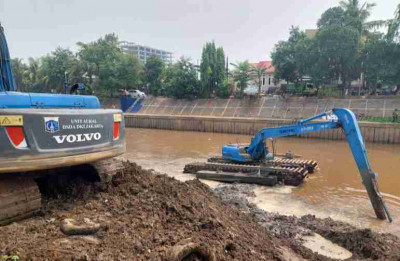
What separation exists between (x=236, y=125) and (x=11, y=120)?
2255cm

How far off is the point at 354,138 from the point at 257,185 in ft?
11.8

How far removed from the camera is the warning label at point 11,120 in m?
3.10

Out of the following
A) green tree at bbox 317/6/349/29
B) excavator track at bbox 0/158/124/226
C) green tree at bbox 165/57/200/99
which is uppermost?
green tree at bbox 317/6/349/29

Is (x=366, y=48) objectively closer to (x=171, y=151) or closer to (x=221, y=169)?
(x=171, y=151)

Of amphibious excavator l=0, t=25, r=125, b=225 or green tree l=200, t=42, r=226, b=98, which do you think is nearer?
amphibious excavator l=0, t=25, r=125, b=225

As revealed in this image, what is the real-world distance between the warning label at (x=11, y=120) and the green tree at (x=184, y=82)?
3115 centimetres

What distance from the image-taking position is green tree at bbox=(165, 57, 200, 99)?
1353 inches

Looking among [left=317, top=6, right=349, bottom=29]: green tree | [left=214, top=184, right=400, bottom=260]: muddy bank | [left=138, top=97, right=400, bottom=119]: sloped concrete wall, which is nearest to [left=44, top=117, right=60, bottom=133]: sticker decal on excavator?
[left=214, top=184, right=400, bottom=260]: muddy bank

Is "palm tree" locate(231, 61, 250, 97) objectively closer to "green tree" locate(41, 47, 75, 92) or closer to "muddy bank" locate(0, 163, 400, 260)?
"green tree" locate(41, 47, 75, 92)

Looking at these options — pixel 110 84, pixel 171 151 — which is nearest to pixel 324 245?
pixel 171 151

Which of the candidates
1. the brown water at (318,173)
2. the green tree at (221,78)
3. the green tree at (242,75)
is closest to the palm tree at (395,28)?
the brown water at (318,173)

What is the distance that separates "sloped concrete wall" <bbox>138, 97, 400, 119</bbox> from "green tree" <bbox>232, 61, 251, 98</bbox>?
305cm

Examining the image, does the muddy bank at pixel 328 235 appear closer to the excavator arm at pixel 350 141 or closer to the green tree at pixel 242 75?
the excavator arm at pixel 350 141

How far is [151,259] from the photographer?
Answer: 2.76 m
